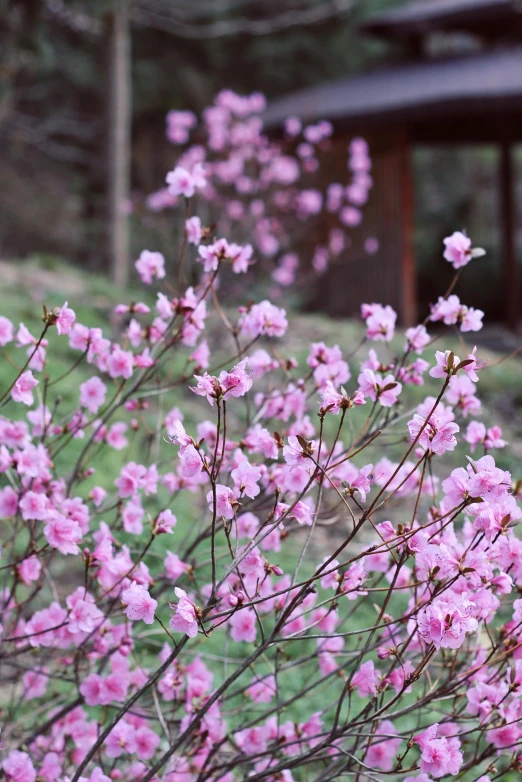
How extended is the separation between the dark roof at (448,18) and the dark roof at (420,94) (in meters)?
0.68

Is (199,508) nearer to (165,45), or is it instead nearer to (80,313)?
(80,313)

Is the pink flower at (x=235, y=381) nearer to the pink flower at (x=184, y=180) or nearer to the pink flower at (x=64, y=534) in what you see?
the pink flower at (x=64, y=534)

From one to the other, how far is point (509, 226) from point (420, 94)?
91.7 inches

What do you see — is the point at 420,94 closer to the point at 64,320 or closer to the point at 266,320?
the point at 266,320

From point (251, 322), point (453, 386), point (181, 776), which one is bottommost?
point (181, 776)

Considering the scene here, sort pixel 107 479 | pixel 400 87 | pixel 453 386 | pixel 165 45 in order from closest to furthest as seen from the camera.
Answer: pixel 453 386 < pixel 107 479 < pixel 400 87 < pixel 165 45

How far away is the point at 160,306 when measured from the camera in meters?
1.83

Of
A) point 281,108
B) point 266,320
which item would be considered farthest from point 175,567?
point 281,108

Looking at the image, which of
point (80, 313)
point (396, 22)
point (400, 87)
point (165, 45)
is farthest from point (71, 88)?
point (80, 313)

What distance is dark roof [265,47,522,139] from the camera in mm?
8672

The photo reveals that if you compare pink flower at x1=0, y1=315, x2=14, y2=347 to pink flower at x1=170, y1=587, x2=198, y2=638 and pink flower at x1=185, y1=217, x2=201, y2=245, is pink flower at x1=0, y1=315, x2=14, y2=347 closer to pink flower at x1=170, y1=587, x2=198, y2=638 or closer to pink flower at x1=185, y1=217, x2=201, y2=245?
pink flower at x1=185, y1=217, x2=201, y2=245

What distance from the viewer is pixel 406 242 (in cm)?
959

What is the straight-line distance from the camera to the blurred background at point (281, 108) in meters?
8.65

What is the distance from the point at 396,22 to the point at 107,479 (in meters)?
8.64
